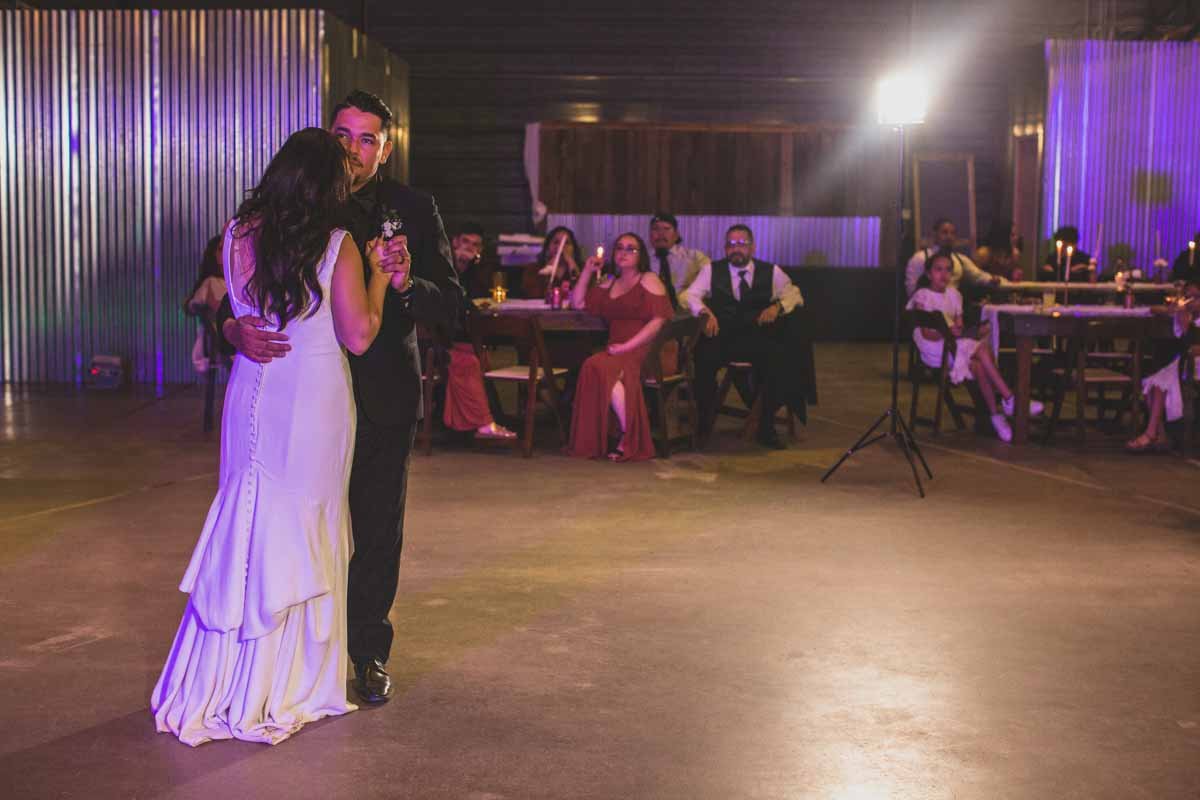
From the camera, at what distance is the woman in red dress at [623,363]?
815cm

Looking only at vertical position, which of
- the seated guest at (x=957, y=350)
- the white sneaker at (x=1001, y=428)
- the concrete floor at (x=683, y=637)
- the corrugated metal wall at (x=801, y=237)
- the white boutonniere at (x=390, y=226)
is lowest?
the concrete floor at (x=683, y=637)

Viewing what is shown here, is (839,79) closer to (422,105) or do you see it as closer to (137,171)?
(422,105)

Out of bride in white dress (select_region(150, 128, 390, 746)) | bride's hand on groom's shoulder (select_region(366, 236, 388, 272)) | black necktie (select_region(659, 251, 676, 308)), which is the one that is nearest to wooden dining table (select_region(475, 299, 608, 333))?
black necktie (select_region(659, 251, 676, 308))

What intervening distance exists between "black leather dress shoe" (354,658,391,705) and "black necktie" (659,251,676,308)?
6029mm

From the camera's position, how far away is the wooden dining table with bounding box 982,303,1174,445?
894 centimetres

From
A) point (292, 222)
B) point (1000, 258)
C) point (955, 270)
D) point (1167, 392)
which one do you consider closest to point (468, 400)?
point (1167, 392)

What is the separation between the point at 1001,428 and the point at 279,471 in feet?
21.3

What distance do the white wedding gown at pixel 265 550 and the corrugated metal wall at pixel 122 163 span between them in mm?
8309

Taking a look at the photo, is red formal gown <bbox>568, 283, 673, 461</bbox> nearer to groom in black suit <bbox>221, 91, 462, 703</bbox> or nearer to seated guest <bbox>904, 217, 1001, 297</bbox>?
seated guest <bbox>904, 217, 1001, 297</bbox>

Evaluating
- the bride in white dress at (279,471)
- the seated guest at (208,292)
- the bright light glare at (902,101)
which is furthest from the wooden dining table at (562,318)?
the bride in white dress at (279,471)

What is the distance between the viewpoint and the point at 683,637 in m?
4.57

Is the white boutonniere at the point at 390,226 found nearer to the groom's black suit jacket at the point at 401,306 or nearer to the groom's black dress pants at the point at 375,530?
the groom's black suit jacket at the point at 401,306

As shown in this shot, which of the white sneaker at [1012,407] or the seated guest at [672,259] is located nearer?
the white sneaker at [1012,407]

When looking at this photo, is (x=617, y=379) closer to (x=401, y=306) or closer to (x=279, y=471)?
(x=401, y=306)
